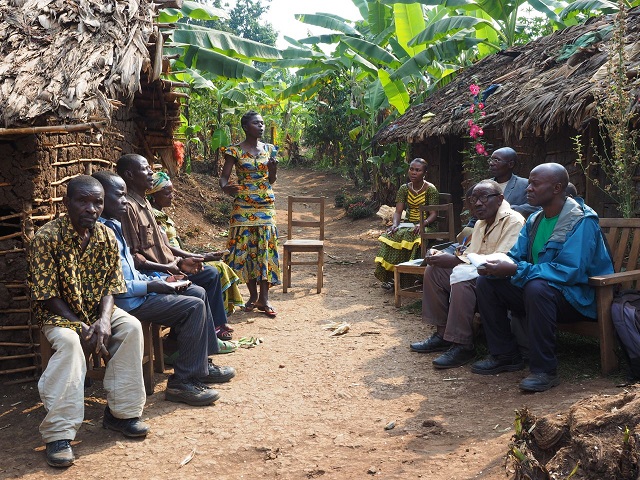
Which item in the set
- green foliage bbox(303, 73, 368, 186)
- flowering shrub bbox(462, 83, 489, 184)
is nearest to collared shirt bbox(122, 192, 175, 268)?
flowering shrub bbox(462, 83, 489, 184)

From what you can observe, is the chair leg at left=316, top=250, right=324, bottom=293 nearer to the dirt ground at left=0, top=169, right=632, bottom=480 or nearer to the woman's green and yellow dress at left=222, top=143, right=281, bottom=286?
the woman's green and yellow dress at left=222, top=143, right=281, bottom=286

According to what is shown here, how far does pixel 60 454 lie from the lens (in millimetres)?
3580

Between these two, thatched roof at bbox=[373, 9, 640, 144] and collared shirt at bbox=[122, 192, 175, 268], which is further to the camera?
thatched roof at bbox=[373, 9, 640, 144]

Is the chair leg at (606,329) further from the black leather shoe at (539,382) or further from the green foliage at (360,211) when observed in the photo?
the green foliage at (360,211)

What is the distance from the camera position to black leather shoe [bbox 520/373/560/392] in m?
4.38

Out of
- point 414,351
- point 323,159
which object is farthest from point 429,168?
point 323,159

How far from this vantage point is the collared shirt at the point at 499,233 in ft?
16.9

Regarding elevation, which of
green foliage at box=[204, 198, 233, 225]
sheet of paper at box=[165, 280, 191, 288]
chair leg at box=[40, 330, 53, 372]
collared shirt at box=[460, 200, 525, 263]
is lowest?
green foliage at box=[204, 198, 233, 225]

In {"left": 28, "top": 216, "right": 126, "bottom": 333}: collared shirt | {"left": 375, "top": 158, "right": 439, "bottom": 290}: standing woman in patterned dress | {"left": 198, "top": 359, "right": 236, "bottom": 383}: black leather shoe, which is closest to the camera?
{"left": 28, "top": 216, "right": 126, "bottom": 333}: collared shirt

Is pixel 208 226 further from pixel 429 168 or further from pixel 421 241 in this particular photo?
pixel 421 241

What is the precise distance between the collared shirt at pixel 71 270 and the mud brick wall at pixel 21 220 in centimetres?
82

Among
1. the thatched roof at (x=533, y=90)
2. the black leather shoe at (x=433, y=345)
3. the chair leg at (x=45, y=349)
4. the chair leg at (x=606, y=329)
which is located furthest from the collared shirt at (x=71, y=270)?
the thatched roof at (x=533, y=90)

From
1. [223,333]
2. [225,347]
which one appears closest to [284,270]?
[223,333]

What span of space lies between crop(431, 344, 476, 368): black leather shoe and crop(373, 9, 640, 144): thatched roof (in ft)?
8.47
